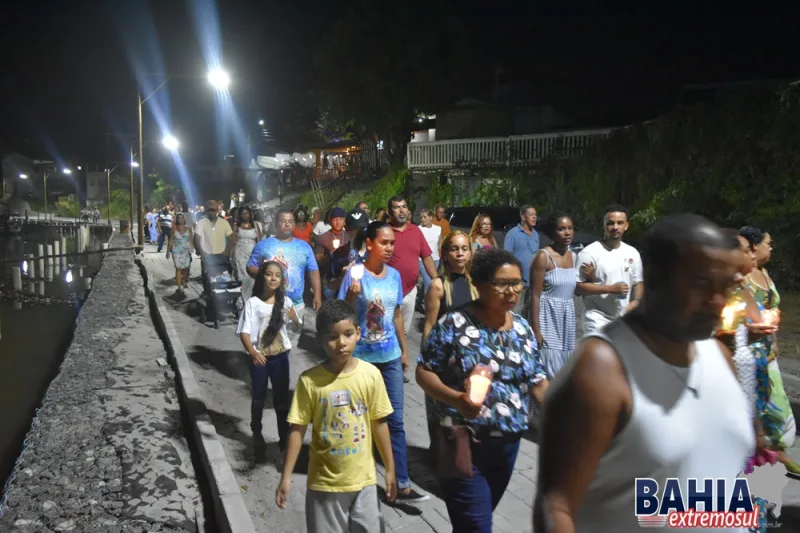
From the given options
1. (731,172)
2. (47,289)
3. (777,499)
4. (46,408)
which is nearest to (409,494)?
(777,499)

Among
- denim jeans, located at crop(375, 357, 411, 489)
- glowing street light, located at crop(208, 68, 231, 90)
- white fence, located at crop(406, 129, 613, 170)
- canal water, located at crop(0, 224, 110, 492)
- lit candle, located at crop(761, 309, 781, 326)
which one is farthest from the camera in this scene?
white fence, located at crop(406, 129, 613, 170)

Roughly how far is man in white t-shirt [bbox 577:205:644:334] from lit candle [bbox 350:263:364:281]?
190cm

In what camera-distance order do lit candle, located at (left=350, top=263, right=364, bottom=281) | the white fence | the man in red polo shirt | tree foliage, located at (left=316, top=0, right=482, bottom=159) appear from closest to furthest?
lit candle, located at (left=350, top=263, right=364, bottom=281), the man in red polo shirt, the white fence, tree foliage, located at (left=316, top=0, right=482, bottom=159)

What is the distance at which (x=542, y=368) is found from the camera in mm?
3607

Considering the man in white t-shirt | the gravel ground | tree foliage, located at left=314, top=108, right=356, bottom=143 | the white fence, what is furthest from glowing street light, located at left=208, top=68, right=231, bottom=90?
tree foliage, located at left=314, top=108, right=356, bottom=143

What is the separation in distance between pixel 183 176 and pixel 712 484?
72.8m

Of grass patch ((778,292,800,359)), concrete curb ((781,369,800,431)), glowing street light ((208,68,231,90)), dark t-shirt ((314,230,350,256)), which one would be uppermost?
glowing street light ((208,68,231,90))

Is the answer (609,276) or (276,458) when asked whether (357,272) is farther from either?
(609,276)

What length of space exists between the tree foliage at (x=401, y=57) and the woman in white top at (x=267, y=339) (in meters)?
26.2

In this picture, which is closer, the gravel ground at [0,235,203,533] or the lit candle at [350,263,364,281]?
the gravel ground at [0,235,203,533]

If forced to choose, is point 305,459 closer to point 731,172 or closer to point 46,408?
point 46,408

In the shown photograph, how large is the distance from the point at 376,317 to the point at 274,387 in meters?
1.33

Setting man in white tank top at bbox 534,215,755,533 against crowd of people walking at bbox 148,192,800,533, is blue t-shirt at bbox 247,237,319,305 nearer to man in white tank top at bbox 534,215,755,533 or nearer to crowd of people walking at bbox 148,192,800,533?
crowd of people walking at bbox 148,192,800,533

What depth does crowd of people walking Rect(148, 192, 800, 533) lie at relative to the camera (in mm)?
1667
